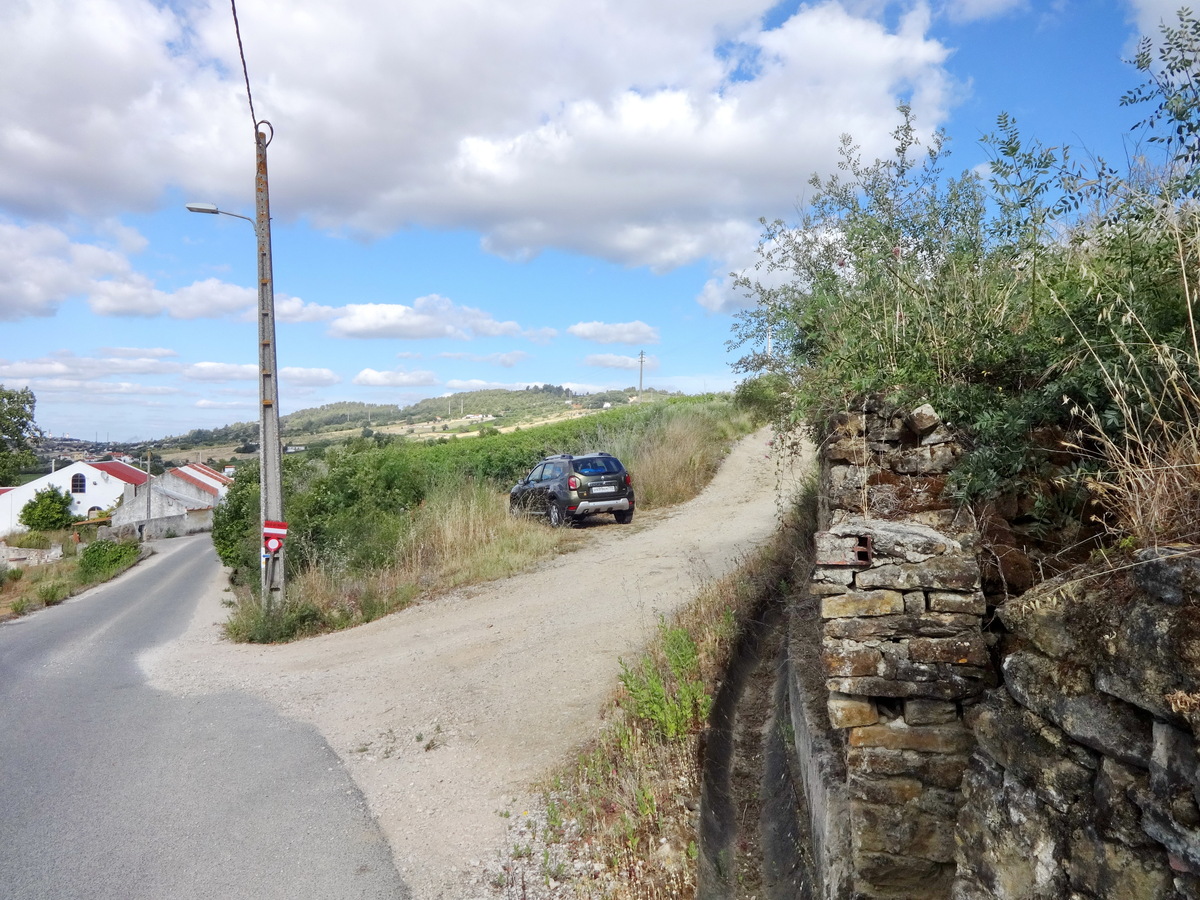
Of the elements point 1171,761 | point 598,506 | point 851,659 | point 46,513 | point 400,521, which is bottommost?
point 46,513

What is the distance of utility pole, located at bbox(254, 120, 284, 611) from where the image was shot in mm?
12836

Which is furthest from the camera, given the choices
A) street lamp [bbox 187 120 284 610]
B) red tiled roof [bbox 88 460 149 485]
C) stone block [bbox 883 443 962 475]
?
red tiled roof [bbox 88 460 149 485]

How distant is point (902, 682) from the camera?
347 centimetres

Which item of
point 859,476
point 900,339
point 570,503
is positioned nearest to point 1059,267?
point 900,339

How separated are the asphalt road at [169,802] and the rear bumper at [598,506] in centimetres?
973

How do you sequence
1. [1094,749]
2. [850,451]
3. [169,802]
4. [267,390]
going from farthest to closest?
[267,390] → [169,802] → [850,451] → [1094,749]

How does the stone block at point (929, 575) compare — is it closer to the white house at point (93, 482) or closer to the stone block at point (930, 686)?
the stone block at point (930, 686)

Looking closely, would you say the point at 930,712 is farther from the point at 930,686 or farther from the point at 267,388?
the point at 267,388

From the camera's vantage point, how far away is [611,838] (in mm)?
4891

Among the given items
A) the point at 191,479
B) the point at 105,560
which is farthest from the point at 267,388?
the point at 191,479

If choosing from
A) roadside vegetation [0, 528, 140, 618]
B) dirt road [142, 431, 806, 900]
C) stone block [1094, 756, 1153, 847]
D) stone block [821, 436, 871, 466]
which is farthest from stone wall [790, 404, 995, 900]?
roadside vegetation [0, 528, 140, 618]

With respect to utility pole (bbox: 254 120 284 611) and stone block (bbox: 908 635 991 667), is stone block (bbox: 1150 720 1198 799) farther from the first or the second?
utility pole (bbox: 254 120 284 611)

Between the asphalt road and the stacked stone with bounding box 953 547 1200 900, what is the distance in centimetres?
356

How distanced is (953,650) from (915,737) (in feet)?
1.43
